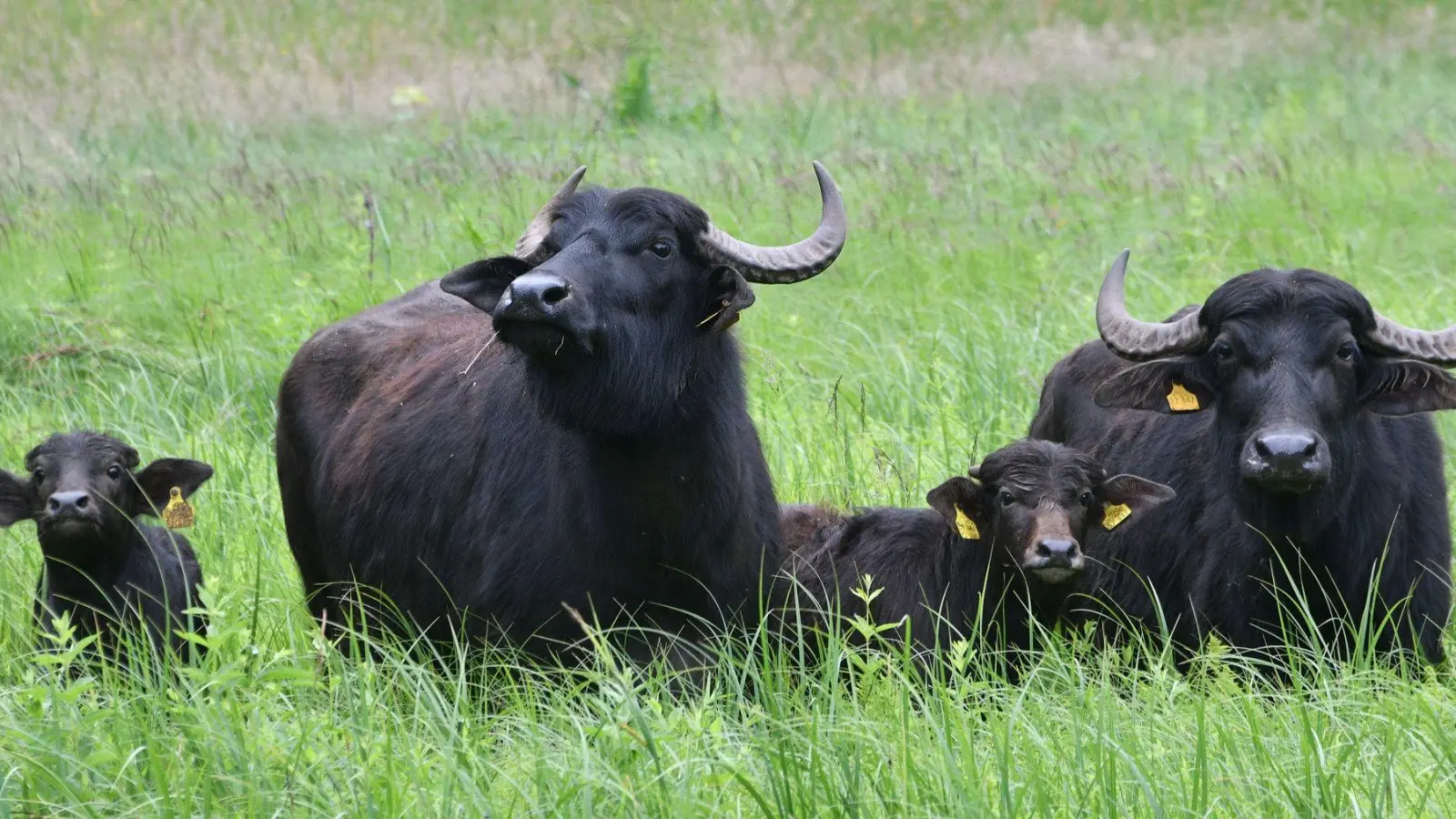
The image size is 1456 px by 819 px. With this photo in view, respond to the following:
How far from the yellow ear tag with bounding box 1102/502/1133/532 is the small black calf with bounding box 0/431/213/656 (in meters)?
3.09

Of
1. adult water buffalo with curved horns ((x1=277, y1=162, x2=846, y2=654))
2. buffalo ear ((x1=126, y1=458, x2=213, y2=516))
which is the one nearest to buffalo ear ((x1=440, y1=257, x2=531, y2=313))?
adult water buffalo with curved horns ((x1=277, y1=162, x2=846, y2=654))

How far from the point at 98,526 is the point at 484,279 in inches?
59.8

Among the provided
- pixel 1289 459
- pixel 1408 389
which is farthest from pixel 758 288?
pixel 1289 459

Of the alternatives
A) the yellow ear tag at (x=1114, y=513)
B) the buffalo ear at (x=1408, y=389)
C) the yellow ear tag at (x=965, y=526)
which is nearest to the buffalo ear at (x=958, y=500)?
the yellow ear tag at (x=965, y=526)

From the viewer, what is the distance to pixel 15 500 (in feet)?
19.4

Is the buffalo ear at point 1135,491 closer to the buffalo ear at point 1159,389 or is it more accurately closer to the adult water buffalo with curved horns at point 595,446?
the buffalo ear at point 1159,389

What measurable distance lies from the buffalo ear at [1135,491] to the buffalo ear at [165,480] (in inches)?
123

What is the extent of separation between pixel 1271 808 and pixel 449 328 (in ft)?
12.3

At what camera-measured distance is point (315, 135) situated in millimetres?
17156

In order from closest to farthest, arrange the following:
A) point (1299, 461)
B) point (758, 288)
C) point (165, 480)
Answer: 1. point (1299, 461)
2. point (165, 480)
3. point (758, 288)

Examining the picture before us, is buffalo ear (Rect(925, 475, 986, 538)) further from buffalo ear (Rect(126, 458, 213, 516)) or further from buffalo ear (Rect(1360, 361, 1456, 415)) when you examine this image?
buffalo ear (Rect(126, 458, 213, 516))

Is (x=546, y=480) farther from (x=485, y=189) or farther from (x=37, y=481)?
(x=485, y=189)

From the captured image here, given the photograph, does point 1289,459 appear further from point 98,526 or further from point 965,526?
point 98,526

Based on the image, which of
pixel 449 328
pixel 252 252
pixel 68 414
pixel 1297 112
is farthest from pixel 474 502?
pixel 1297 112
